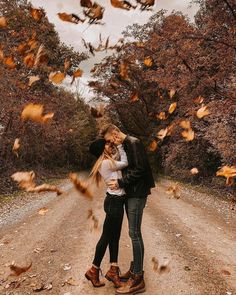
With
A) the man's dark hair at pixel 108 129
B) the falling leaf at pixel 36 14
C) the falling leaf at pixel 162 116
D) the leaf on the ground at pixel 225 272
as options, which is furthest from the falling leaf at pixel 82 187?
the falling leaf at pixel 162 116

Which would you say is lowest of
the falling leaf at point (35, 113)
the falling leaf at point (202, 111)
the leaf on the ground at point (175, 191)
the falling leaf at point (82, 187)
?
the leaf on the ground at point (175, 191)

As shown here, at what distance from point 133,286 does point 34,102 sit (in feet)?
73.3

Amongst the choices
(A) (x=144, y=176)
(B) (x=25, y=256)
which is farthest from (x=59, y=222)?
(A) (x=144, y=176)

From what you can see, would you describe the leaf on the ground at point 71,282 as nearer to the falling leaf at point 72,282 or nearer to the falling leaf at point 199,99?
the falling leaf at point 72,282

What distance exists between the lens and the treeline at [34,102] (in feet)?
76.2

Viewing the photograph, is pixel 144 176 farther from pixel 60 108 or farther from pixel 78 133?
pixel 78 133

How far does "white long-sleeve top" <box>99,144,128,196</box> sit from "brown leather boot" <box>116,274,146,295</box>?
1.24 meters

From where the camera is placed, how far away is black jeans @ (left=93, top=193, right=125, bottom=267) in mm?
5747

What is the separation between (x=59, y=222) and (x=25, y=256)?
12.7ft

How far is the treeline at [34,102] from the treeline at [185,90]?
4463mm

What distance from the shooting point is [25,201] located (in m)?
17.8

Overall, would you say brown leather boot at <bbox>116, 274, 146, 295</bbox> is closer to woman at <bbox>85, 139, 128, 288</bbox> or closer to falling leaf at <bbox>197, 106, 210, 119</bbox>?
woman at <bbox>85, 139, 128, 288</bbox>

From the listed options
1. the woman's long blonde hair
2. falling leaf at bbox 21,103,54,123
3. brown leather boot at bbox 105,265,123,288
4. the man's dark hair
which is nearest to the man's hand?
the woman's long blonde hair

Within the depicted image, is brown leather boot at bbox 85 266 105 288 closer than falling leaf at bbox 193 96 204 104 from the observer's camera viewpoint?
Yes
